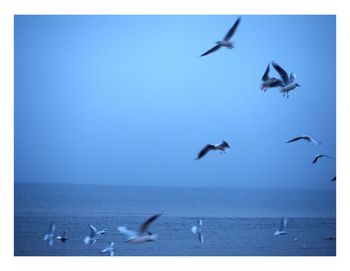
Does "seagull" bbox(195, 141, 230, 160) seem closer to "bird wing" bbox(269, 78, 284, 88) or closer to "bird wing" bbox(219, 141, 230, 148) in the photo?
"bird wing" bbox(219, 141, 230, 148)

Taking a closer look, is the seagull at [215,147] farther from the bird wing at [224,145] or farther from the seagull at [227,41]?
the seagull at [227,41]

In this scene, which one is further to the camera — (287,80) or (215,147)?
(287,80)

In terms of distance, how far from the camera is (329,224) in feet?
55.3

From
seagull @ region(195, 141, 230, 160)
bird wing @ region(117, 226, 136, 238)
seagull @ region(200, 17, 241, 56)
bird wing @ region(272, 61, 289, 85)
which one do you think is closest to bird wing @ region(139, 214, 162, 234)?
bird wing @ region(117, 226, 136, 238)

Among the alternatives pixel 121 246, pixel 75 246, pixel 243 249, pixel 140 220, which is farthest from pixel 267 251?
pixel 140 220

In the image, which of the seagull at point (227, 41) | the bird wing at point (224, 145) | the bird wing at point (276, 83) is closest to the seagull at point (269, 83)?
the bird wing at point (276, 83)

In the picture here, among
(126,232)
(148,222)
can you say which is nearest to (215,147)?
(148,222)

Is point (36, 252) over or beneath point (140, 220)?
beneath

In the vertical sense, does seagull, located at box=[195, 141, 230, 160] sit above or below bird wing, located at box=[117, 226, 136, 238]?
above

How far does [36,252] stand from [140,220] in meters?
8.53

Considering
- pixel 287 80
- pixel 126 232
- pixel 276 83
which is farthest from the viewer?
pixel 276 83

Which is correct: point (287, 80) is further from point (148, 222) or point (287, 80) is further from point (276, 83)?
point (148, 222)

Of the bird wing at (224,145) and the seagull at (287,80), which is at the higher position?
the seagull at (287,80)
